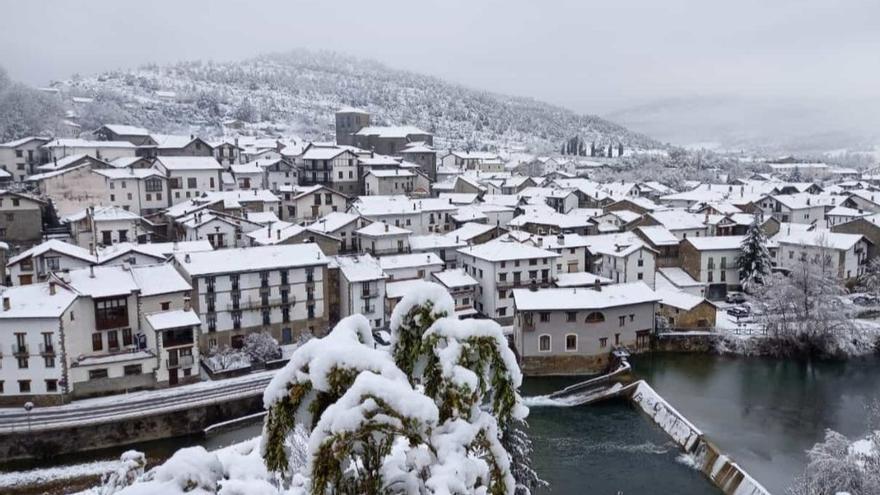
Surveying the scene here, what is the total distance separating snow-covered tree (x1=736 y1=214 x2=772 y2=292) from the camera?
41.8 metres

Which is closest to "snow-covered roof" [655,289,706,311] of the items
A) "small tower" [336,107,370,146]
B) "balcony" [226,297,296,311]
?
"balcony" [226,297,296,311]

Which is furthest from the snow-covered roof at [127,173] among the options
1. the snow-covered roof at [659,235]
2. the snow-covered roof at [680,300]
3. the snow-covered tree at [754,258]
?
the snow-covered tree at [754,258]

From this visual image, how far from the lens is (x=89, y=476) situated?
73.5 feet

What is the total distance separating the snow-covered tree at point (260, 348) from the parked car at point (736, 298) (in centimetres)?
2975

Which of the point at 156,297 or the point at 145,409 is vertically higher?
the point at 156,297

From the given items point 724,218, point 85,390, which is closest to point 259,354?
point 85,390

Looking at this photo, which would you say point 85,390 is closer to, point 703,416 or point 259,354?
point 259,354

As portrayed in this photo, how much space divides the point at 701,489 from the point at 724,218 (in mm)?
33229

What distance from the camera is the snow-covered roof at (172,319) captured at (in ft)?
87.9

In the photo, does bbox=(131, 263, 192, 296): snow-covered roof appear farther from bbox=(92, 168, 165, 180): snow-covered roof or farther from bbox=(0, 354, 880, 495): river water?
bbox=(92, 168, 165, 180): snow-covered roof

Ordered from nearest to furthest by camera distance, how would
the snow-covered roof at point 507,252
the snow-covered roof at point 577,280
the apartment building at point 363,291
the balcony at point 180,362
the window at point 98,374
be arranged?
the window at point 98,374 → the balcony at point 180,362 → the apartment building at point 363,291 → the snow-covered roof at point 507,252 → the snow-covered roof at point 577,280

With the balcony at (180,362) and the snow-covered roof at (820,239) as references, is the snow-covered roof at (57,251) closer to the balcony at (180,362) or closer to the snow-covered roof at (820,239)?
the balcony at (180,362)

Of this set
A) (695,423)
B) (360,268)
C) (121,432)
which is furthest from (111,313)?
(695,423)

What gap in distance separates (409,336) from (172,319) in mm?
23332
